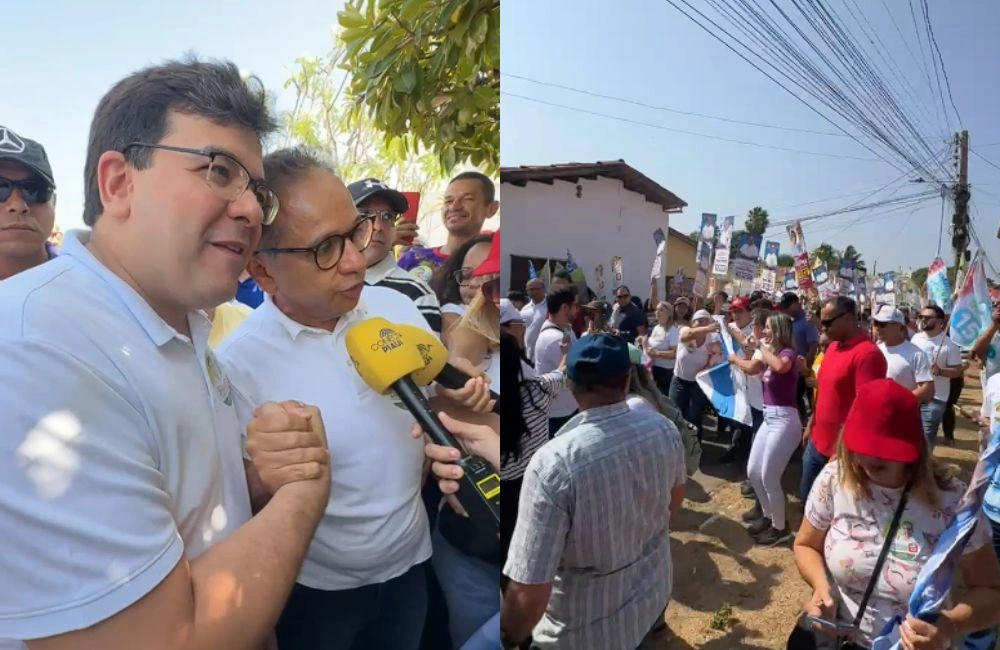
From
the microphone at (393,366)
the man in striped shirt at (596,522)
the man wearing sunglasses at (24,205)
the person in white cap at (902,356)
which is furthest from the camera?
the person in white cap at (902,356)

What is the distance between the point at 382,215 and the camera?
1.05 metres

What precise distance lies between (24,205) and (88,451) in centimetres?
33

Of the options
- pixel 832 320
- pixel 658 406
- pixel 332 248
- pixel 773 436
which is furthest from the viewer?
pixel 832 320

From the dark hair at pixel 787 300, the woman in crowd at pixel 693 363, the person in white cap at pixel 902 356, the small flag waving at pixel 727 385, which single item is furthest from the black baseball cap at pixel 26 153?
the person in white cap at pixel 902 356

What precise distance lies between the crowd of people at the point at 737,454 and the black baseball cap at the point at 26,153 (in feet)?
2.41

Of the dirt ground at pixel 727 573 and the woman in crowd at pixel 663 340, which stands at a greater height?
the woman in crowd at pixel 663 340

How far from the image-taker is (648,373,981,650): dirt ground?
1605 millimetres

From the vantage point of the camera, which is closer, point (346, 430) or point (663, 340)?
point (346, 430)

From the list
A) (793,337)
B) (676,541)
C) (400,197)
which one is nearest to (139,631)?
(400,197)

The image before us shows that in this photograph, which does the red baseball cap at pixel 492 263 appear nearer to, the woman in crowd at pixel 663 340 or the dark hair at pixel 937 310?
the woman in crowd at pixel 663 340

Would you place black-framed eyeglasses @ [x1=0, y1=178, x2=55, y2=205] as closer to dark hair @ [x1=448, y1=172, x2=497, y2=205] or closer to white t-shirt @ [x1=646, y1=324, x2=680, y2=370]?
dark hair @ [x1=448, y1=172, x2=497, y2=205]

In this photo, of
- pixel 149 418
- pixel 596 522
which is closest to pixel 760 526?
pixel 596 522

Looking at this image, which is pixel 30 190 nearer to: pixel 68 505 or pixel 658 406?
pixel 68 505

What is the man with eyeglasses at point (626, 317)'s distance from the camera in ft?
4.43
